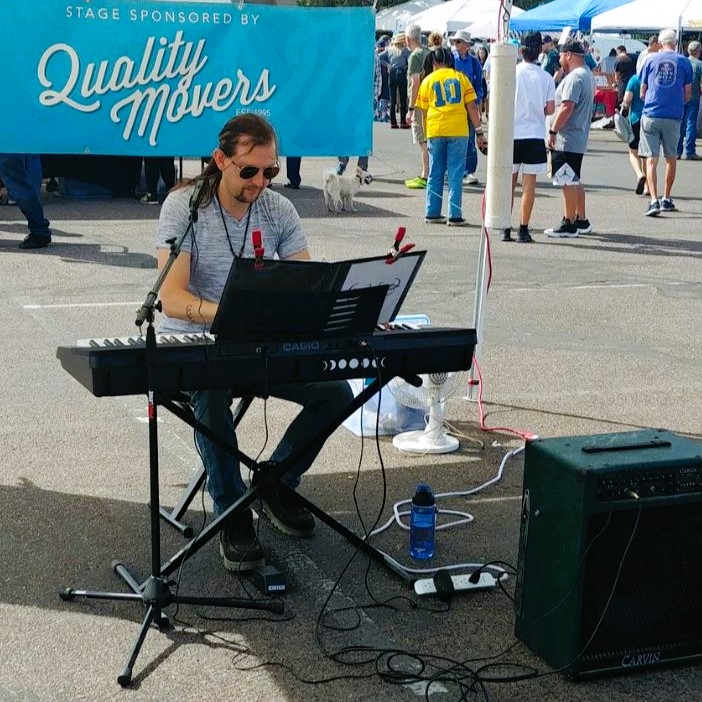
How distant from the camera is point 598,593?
11.6 ft

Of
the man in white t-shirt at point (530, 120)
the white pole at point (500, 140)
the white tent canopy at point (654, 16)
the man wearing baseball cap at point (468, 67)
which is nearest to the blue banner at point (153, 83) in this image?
the white pole at point (500, 140)

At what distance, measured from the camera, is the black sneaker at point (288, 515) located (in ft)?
15.4

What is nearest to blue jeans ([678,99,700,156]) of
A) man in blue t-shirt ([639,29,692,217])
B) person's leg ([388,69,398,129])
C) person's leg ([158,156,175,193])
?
person's leg ([388,69,398,129])

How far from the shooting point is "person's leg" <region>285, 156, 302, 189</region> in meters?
15.3

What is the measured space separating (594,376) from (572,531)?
3753 millimetres

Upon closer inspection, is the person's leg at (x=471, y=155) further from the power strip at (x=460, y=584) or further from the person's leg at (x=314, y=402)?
the power strip at (x=460, y=584)

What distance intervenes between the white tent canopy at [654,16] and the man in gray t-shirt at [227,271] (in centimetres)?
2174

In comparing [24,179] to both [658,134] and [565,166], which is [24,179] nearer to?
[565,166]

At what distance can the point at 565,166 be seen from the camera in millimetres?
11477

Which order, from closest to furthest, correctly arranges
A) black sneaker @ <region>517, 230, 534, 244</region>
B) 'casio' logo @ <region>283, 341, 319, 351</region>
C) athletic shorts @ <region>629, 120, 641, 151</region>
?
'casio' logo @ <region>283, 341, 319, 351</region> < black sneaker @ <region>517, 230, 534, 244</region> < athletic shorts @ <region>629, 120, 641, 151</region>

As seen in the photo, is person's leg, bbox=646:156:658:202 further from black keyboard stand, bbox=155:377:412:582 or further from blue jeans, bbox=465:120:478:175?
black keyboard stand, bbox=155:377:412:582

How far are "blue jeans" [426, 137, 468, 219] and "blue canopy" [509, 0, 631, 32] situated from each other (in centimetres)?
1730

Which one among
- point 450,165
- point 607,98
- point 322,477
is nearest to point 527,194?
point 450,165

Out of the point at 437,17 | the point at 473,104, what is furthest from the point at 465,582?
the point at 437,17
